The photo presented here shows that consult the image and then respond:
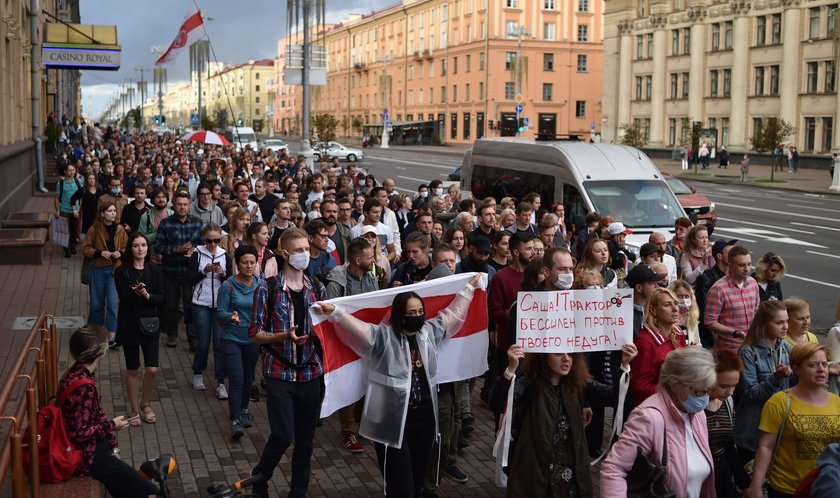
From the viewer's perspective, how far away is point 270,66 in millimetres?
191375

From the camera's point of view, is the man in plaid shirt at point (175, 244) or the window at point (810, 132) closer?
the man in plaid shirt at point (175, 244)

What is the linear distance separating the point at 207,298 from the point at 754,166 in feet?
198

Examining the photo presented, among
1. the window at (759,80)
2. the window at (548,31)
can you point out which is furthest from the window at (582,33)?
the window at (759,80)

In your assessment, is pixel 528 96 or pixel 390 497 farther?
pixel 528 96

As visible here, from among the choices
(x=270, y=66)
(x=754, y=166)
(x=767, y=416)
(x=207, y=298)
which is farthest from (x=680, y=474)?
(x=270, y=66)

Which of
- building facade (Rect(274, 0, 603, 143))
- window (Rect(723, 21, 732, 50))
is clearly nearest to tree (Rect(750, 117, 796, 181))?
window (Rect(723, 21, 732, 50))

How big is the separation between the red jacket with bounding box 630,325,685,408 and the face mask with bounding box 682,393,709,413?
129 cm

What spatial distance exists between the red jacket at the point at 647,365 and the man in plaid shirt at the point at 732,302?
7.87 feet

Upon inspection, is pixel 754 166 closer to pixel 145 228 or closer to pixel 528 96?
pixel 528 96

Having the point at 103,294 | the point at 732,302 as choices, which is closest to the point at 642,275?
the point at 732,302

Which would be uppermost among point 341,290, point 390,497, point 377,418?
point 341,290

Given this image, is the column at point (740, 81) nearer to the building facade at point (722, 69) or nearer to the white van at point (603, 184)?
the building facade at point (722, 69)

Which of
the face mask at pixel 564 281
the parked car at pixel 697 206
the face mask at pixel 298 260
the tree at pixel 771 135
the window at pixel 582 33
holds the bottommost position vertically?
the parked car at pixel 697 206

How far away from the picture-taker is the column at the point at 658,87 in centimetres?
7206
